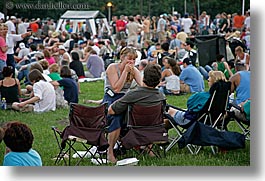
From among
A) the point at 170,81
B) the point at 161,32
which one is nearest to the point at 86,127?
the point at 170,81

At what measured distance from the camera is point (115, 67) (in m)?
6.03

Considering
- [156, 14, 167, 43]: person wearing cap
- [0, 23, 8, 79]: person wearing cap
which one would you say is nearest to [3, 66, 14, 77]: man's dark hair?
[0, 23, 8, 79]: person wearing cap

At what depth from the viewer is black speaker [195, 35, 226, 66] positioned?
11945mm

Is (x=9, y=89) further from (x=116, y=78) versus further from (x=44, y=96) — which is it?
(x=116, y=78)

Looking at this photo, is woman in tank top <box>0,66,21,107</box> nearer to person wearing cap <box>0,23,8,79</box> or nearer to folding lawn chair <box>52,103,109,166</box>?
person wearing cap <box>0,23,8,79</box>

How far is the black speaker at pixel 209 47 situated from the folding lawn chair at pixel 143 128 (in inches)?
256

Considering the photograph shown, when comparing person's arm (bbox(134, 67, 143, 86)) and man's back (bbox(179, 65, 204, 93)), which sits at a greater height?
person's arm (bbox(134, 67, 143, 86))

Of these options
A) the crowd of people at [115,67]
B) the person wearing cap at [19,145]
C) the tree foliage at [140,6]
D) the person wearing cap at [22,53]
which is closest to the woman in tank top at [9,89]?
the crowd of people at [115,67]

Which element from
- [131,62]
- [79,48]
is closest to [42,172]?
[131,62]

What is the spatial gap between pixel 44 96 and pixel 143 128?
10.5ft

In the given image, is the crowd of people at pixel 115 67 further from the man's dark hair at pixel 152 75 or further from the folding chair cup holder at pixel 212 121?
the folding chair cup holder at pixel 212 121

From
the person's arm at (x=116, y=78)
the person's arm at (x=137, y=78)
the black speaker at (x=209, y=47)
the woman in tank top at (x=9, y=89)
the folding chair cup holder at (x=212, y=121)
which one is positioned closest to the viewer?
the folding chair cup holder at (x=212, y=121)

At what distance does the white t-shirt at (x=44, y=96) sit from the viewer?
829 centimetres

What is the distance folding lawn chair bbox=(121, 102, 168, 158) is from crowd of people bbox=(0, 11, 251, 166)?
92mm
